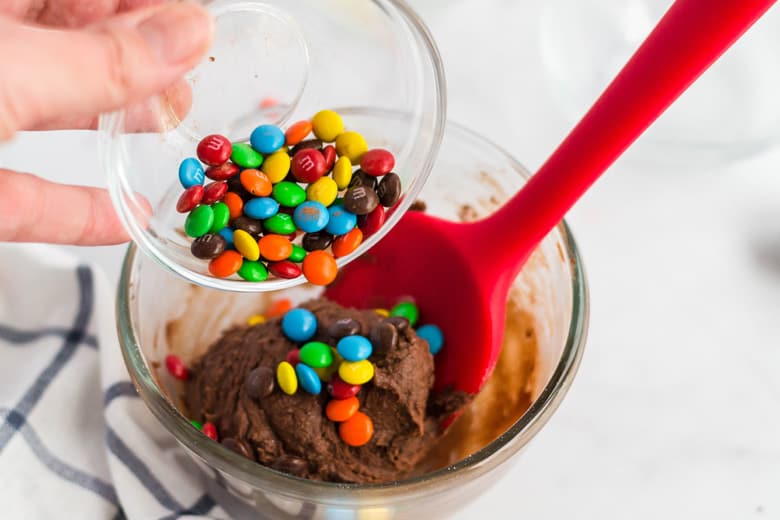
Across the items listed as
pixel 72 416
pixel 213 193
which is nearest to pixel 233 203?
pixel 213 193

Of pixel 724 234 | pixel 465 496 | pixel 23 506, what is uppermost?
pixel 724 234

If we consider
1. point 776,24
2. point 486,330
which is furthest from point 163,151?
point 776,24

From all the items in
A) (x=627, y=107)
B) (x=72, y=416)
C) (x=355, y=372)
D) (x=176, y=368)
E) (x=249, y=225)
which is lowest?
(x=72, y=416)

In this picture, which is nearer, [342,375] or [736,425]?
[342,375]

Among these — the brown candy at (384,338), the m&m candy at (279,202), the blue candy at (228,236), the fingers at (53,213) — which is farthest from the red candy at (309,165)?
the fingers at (53,213)

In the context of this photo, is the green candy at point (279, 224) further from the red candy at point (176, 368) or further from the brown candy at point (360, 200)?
the red candy at point (176, 368)

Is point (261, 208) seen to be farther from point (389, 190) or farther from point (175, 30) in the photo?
point (175, 30)

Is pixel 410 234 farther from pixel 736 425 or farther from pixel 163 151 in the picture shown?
pixel 736 425
